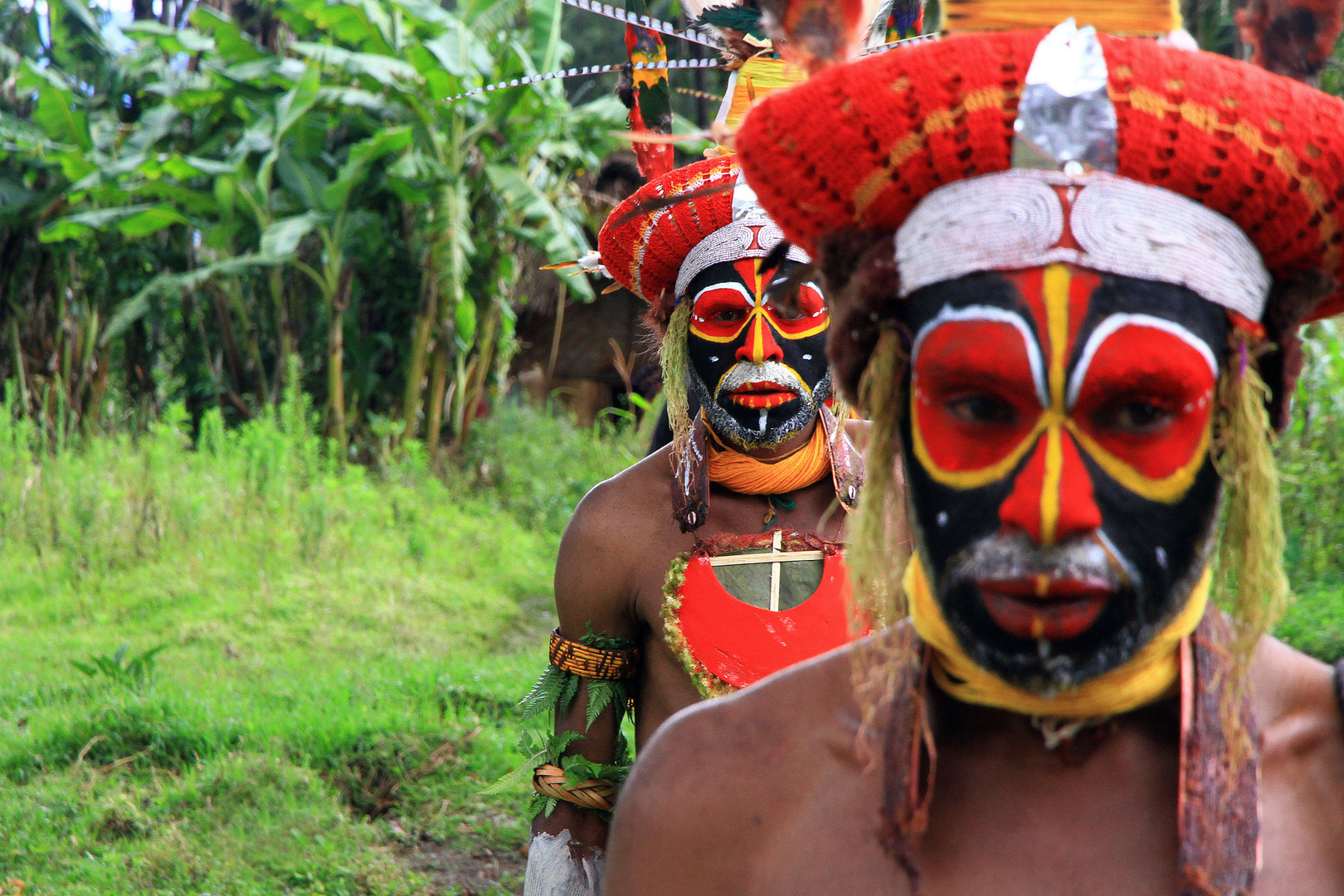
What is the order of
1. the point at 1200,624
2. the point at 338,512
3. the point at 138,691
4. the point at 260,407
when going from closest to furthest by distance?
the point at 1200,624
the point at 138,691
the point at 338,512
the point at 260,407

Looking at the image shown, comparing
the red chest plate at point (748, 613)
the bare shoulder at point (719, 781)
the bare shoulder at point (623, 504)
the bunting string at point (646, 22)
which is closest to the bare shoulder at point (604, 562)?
the bare shoulder at point (623, 504)

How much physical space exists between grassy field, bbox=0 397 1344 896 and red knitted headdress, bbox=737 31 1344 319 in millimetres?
3608

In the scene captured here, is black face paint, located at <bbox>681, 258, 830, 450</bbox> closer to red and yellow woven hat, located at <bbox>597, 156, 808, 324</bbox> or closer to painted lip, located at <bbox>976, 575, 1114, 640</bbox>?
red and yellow woven hat, located at <bbox>597, 156, 808, 324</bbox>

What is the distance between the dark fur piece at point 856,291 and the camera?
143cm

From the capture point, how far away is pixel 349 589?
746cm

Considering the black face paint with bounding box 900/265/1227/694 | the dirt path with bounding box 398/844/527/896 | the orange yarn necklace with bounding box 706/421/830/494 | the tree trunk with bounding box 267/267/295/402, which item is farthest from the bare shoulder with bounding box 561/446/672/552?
the tree trunk with bounding box 267/267/295/402

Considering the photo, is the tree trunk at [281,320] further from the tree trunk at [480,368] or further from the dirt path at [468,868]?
the dirt path at [468,868]

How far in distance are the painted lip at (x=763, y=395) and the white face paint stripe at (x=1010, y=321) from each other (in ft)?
4.37

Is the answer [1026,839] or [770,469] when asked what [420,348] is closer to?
[770,469]

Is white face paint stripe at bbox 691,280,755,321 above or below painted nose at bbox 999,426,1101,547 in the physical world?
below

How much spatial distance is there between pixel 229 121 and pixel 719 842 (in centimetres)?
1048

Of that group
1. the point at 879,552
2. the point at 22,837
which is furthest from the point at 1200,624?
the point at 22,837

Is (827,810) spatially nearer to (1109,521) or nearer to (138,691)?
(1109,521)

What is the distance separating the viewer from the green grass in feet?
15.1
